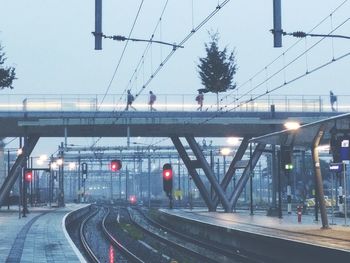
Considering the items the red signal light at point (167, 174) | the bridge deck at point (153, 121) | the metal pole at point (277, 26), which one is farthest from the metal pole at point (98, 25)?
the bridge deck at point (153, 121)

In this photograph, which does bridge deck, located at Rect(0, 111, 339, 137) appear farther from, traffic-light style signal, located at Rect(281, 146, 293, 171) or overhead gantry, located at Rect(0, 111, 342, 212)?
traffic-light style signal, located at Rect(281, 146, 293, 171)

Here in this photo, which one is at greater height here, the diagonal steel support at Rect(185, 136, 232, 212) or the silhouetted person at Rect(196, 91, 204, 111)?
the silhouetted person at Rect(196, 91, 204, 111)

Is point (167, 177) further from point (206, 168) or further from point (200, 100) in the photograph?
point (206, 168)

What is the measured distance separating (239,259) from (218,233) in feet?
21.3

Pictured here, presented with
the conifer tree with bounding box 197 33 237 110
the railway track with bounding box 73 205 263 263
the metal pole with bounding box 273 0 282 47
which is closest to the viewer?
the metal pole with bounding box 273 0 282 47

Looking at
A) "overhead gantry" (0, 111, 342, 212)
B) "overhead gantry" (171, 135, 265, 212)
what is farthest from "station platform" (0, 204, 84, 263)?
"overhead gantry" (171, 135, 265, 212)

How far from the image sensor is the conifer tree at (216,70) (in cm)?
5500

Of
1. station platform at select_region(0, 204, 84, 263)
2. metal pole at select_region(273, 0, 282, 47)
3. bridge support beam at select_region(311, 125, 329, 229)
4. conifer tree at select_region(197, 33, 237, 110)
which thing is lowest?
station platform at select_region(0, 204, 84, 263)

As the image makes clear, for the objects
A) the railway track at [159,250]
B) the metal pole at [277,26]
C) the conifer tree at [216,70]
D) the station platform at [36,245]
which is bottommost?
the railway track at [159,250]

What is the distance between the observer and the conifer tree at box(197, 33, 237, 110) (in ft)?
180

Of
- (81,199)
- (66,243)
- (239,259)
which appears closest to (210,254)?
(239,259)

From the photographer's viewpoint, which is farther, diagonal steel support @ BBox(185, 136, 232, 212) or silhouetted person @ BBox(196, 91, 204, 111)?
diagonal steel support @ BBox(185, 136, 232, 212)

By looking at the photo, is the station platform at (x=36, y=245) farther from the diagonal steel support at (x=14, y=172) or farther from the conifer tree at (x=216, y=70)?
the conifer tree at (x=216, y=70)

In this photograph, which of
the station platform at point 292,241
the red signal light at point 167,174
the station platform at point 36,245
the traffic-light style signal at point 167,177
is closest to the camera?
the station platform at point 292,241
